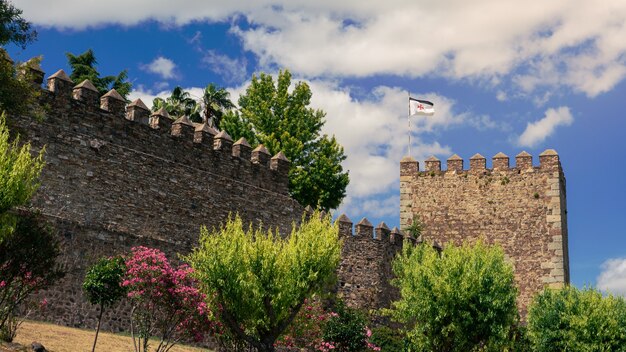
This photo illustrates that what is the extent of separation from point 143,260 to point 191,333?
2.47 meters

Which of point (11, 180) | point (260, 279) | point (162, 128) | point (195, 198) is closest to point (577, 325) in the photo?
point (195, 198)

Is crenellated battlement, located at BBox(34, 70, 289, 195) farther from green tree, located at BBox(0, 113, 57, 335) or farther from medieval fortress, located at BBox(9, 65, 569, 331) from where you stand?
green tree, located at BBox(0, 113, 57, 335)

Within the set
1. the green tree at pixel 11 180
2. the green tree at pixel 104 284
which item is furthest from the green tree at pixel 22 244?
the green tree at pixel 104 284

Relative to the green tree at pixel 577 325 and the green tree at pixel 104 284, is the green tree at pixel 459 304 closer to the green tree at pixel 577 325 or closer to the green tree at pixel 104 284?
the green tree at pixel 577 325

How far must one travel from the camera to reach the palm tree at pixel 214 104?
47438mm

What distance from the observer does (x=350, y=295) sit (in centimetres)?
3434

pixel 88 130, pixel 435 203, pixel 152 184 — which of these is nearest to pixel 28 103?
pixel 88 130

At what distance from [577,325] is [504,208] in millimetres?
8661

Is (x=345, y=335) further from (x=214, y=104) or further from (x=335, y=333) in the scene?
(x=214, y=104)

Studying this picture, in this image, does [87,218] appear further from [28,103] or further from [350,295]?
[350,295]

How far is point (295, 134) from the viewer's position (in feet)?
142

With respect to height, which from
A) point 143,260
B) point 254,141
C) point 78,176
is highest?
point 254,141

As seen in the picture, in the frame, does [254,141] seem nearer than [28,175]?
No

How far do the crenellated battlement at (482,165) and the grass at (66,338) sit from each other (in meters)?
20.7
